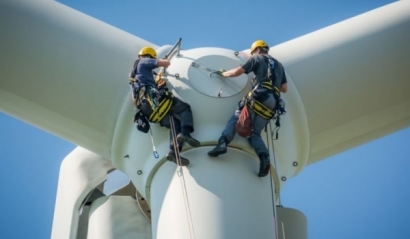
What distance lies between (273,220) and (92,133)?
111 inches

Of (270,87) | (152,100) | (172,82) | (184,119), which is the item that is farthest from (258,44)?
(152,100)

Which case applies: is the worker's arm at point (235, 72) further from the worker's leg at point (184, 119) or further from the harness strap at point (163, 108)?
the harness strap at point (163, 108)

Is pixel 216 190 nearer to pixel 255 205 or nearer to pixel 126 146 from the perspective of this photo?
pixel 255 205

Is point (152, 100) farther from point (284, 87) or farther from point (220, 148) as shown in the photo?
point (284, 87)

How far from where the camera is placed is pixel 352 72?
9.58m

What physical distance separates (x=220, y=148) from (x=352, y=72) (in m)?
2.53

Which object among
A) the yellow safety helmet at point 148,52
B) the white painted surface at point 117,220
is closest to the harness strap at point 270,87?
the yellow safety helmet at point 148,52

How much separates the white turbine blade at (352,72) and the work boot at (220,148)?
1810 mm

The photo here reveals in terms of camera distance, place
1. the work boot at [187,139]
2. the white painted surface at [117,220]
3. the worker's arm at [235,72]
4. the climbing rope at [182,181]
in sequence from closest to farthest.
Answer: the climbing rope at [182,181] < the work boot at [187,139] < the worker's arm at [235,72] < the white painted surface at [117,220]

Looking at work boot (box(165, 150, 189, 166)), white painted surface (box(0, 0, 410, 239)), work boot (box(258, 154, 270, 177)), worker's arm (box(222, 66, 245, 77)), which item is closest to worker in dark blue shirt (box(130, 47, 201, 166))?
work boot (box(165, 150, 189, 166))

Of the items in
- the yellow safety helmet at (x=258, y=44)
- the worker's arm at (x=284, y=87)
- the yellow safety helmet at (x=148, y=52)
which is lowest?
the worker's arm at (x=284, y=87)

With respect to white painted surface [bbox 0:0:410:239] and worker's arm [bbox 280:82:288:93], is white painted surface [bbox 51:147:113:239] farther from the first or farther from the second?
worker's arm [bbox 280:82:288:93]

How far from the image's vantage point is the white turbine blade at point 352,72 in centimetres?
958

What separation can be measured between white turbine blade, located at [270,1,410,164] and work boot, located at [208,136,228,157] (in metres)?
1.81
